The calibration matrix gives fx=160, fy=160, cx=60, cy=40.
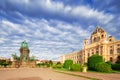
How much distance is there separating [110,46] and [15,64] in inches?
1905

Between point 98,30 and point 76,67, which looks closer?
point 76,67

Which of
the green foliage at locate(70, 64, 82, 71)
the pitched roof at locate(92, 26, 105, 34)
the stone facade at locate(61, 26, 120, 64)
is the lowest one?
the green foliage at locate(70, 64, 82, 71)

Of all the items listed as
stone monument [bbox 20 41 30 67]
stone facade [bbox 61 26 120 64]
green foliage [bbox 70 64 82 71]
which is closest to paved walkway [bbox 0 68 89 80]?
green foliage [bbox 70 64 82 71]

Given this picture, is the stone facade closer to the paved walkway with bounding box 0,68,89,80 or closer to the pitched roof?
the pitched roof

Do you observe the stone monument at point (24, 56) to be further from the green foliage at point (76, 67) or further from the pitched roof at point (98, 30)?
the pitched roof at point (98, 30)

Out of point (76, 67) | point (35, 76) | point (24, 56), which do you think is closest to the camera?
point (35, 76)

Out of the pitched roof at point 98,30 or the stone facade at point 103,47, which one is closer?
the stone facade at point 103,47

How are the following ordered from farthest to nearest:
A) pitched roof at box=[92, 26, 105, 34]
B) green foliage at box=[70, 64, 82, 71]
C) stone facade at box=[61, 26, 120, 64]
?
pitched roof at box=[92, 26, 105, 34] < stone facade at box=[61, 26, 120, 64] < green foliage at box=[70, 64, 82, 71]

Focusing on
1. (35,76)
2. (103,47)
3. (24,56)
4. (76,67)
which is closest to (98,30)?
(103,47)

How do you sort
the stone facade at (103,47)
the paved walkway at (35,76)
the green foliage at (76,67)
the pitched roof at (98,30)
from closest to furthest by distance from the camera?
the paved walkway at (35,76) → the green foliage at (76,67) → the stone facade at (103,47) → the pitched roof at (98,30)

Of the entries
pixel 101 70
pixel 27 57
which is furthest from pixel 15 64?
pixel 101 70

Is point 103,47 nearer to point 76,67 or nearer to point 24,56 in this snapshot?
point 24,56

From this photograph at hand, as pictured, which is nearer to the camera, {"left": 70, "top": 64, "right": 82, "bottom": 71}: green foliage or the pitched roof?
{"left": 70, "top": 64, "right": 82, "bottom": 71}: green foliage

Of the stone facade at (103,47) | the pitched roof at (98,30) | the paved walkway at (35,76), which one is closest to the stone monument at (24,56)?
the stone facade at (103,47)
